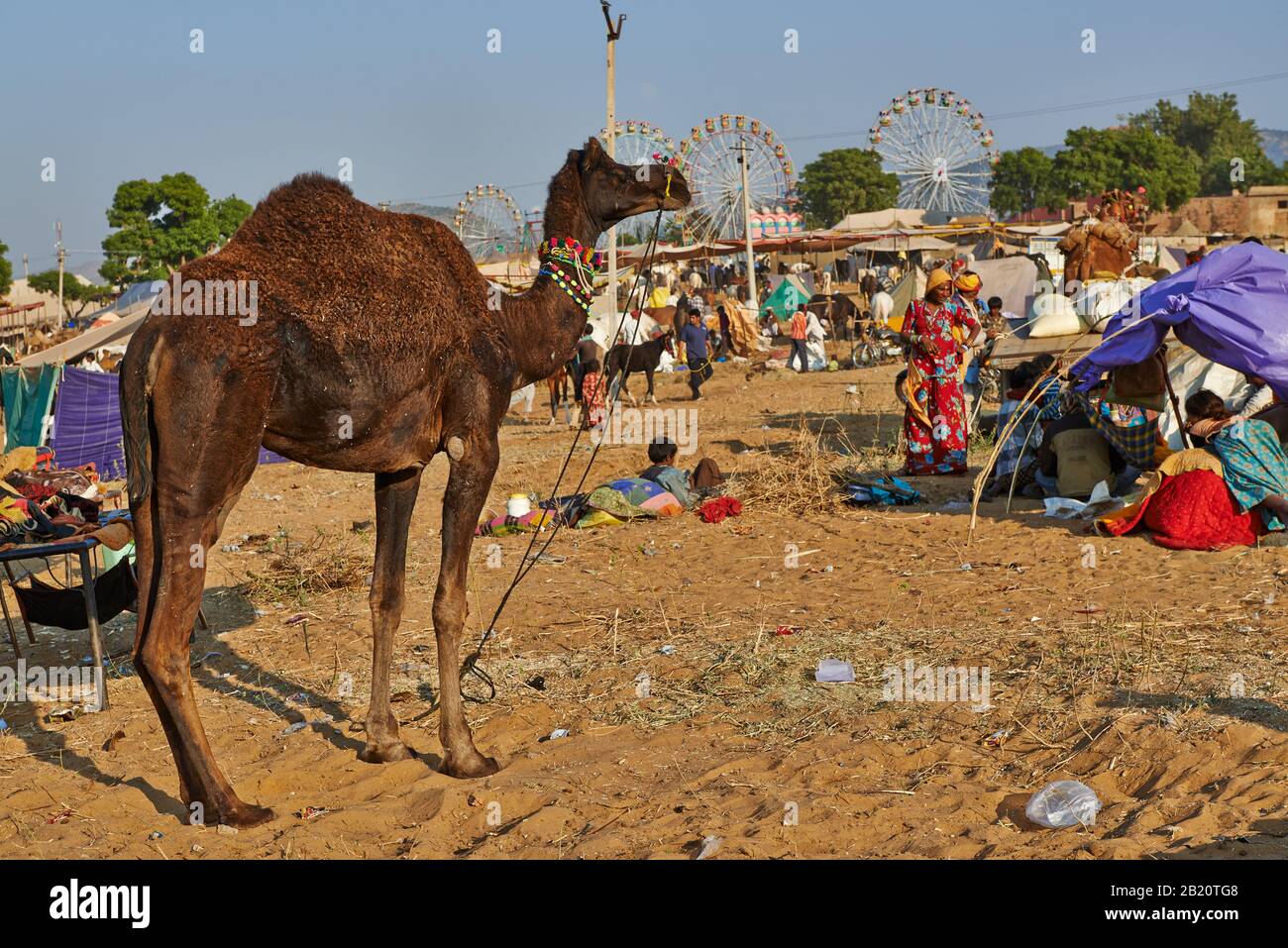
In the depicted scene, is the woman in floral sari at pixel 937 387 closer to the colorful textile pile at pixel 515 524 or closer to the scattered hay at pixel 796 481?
the scattered hay at pixel 796 481

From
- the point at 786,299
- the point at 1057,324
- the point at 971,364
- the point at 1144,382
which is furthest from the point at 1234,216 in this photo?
the point at 1144,382

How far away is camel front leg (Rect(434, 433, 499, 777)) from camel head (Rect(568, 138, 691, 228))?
1.39m

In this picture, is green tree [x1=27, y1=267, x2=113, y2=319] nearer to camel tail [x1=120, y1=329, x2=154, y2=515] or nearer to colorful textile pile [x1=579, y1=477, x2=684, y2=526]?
colorful textile pile [x1=579, y1=477, x2=684, y2=526]

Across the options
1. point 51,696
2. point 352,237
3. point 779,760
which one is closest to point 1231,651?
point 779,760

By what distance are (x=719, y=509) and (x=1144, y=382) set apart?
3835mm

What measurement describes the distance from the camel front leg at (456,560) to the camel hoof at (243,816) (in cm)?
91

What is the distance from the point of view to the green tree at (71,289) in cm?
6700

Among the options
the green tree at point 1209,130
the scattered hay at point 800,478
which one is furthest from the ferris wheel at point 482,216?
the green tree at point 1209,130

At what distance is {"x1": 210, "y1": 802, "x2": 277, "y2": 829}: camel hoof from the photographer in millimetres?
4922

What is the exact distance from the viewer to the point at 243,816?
494cm

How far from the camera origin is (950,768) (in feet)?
17.3

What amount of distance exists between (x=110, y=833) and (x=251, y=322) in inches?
84.0

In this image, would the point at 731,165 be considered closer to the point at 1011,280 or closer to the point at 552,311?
the point at 1011,280

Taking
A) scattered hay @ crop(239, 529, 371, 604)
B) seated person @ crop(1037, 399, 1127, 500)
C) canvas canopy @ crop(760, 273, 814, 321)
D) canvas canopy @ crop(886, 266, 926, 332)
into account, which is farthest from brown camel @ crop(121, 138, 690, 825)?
canvas canopy @ crop(760, 273, 814, 321)
